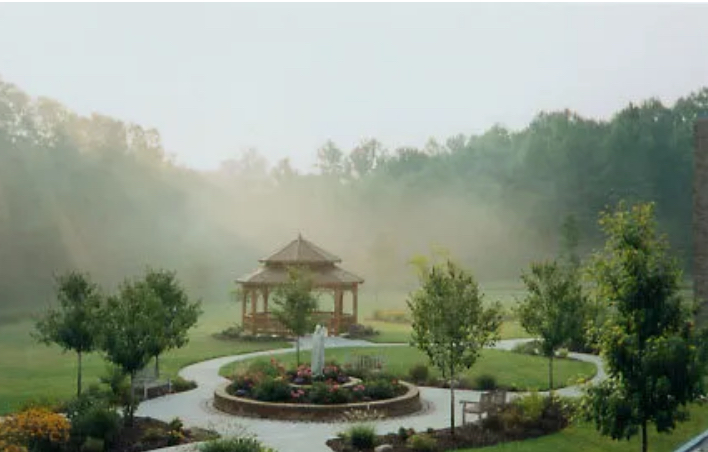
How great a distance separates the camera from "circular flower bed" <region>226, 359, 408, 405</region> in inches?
801

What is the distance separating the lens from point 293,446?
16625 millimetres

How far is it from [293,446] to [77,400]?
478 cm

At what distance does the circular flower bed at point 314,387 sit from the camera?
20344 millimetres

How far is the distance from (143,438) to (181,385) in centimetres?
712

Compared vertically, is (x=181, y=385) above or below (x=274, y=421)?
above

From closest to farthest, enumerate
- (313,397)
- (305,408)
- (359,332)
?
(305,408), (313,397), (359,332)

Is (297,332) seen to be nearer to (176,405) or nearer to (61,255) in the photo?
(176,405)

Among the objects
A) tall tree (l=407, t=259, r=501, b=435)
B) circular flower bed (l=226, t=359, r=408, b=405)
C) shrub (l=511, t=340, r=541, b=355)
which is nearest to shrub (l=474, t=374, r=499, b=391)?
circular flower bed (l=226, t=359, r=408, b=405)

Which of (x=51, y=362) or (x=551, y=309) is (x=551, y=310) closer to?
(x=551, y=309)

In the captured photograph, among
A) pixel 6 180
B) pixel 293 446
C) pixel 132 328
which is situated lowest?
pixel 293 446

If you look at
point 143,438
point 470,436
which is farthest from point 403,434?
point 143,438

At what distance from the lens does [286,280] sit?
130 ft

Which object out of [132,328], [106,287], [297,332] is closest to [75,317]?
[132,328]

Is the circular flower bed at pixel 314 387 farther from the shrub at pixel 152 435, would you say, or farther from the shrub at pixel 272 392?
the shrub at pixel 152 435
